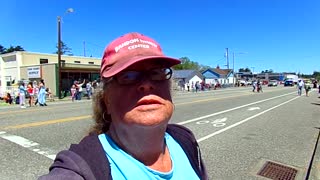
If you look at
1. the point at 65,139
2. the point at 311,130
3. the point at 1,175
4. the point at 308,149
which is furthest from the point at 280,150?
the point at 1,175

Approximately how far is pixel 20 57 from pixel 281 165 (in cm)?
4536

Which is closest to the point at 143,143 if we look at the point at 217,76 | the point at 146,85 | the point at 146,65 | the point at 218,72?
the point at 146,85

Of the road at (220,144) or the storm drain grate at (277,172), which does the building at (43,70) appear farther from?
the storm drain grate at (277,172)

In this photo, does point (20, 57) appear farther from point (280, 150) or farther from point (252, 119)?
point (280, 150)

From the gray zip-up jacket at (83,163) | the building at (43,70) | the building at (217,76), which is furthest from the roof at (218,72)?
the gray zip-up jacket at (83,163)

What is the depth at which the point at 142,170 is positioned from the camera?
1.88 metres

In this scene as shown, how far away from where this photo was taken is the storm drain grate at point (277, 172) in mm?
6355

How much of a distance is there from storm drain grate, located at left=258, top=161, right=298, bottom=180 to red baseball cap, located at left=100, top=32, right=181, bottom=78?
16.5 ft

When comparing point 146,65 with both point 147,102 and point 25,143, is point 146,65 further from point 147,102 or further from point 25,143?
point 25,143

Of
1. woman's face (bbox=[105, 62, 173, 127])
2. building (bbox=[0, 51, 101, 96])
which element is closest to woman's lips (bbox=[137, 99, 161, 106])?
woman's face (bbox=[105, 62, 173, 127])

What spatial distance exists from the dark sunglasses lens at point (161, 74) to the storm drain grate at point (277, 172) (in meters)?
4.82

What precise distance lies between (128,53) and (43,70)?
41.3m

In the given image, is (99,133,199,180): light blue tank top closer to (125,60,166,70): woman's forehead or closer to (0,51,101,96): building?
(125,60,166,70): woman's forehead

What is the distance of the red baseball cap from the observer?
1.89 metres
